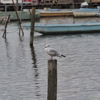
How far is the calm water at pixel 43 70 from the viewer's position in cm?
1758

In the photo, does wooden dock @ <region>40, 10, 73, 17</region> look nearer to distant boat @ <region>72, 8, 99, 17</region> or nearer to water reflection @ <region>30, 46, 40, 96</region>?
distant boat @ <region>72, 8, 99, 17</region>

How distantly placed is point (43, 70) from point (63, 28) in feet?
64.3

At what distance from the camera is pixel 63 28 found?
41.8 metres

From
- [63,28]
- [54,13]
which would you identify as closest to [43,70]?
[63,28]

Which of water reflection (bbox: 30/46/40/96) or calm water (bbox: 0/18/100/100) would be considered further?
water reflection (bbox: 30/46/40/96)

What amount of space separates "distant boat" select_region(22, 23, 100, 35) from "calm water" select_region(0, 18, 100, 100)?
13.8 feet

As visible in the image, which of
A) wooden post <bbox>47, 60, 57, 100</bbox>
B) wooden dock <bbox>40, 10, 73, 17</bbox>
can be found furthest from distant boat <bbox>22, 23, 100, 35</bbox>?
wooden dock <bbox>40, 10, 73, 17</bbox>

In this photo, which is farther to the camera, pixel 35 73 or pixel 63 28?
pixel 63 28

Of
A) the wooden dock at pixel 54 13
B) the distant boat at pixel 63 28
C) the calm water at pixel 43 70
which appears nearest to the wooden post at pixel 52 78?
the calm water at pixel 43 70

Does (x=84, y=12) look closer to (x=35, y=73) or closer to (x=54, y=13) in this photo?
(x=54, y=13)

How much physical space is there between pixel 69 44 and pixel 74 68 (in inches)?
457

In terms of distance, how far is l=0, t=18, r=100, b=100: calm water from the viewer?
17578mm

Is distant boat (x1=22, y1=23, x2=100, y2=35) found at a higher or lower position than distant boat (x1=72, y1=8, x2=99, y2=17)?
higher

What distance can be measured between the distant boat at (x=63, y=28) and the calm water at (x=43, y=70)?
4.20 metres
